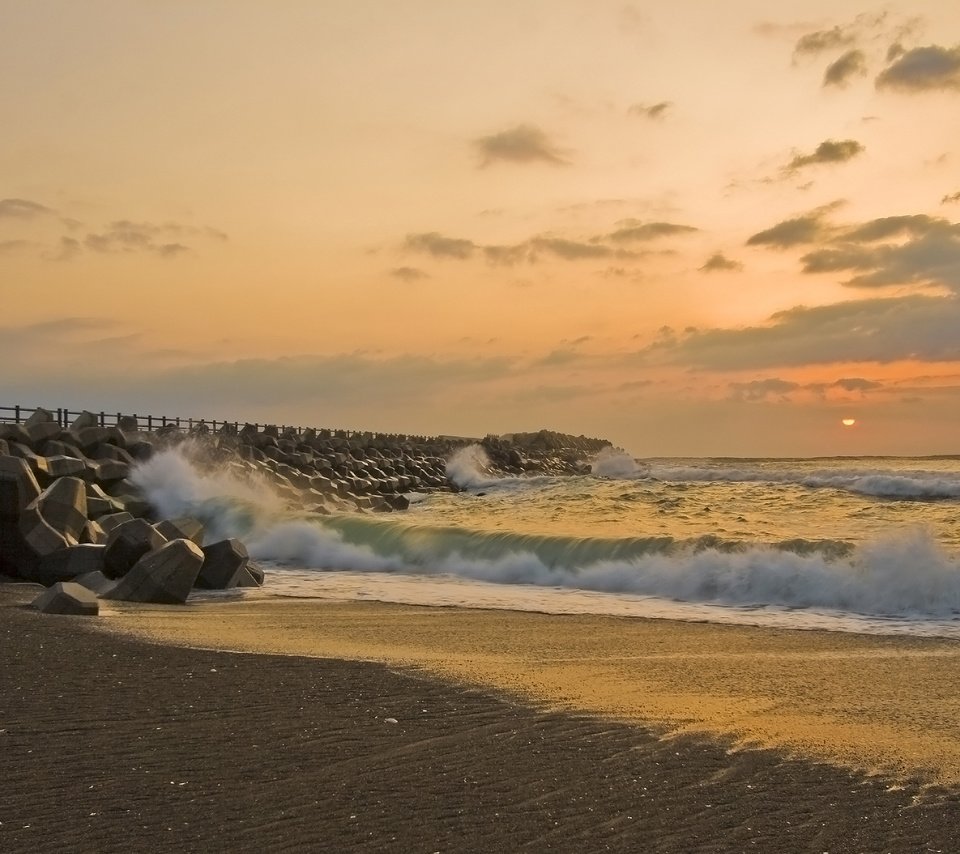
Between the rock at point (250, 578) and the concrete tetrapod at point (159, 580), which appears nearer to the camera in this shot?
the concrete tetrapod at point (159, 580)

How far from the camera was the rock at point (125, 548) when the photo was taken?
11.5 metres

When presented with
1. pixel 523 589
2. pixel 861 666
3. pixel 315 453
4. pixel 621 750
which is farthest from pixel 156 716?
pixel 315 453

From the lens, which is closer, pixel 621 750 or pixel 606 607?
pixel 621 750

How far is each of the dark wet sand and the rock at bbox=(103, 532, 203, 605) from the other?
455 centimetres

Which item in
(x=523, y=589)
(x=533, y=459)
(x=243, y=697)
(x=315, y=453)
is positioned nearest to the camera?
(x=243, y=697)

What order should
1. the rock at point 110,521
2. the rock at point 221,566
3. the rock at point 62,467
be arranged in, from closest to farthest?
the rock at point 221,566 < the rock at point 110,521 < the rock at point 62,467

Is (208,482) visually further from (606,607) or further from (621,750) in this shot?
(621,750)

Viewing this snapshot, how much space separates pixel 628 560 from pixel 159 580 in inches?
270

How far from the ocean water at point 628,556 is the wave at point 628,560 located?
0.08ft

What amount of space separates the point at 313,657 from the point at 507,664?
134cm

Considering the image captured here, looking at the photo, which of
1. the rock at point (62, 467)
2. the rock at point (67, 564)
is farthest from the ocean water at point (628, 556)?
the rock at point (62, 467)

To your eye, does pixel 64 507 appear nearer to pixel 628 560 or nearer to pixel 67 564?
pixel 67 564

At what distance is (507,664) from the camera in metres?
6.93

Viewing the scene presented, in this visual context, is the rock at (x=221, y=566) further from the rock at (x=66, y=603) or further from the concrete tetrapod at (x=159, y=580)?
the rock at (x=66, y=603)
